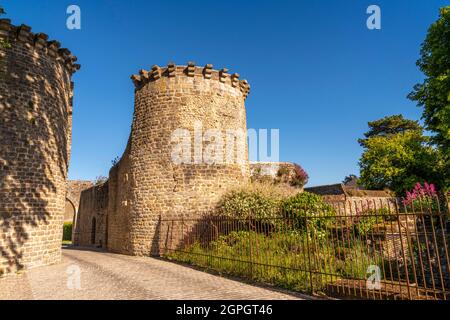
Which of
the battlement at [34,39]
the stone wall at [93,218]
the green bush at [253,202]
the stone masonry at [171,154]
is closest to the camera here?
the battlement at [34,39]

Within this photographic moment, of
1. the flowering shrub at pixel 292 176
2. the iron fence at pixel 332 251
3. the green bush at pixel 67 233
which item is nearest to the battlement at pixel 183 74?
the iron fence at pixel 332 251

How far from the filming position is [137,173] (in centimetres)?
1434

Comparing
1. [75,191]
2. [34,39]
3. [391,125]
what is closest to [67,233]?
[75,191]

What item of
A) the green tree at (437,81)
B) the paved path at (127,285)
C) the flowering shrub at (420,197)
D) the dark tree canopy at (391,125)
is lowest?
the paved path at (127,285)

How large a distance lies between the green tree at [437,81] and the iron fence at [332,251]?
7155 millimetres

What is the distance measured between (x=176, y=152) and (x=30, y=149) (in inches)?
219

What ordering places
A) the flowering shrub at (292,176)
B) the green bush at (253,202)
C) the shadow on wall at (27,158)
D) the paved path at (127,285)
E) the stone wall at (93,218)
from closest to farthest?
the paved path at (127,285) < the shadow on wall at (27,158) < the green bush at (253,202) < the stone wall at (93,218) < the flowering shrub at (292,176)

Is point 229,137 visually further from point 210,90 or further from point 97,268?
point 97,268

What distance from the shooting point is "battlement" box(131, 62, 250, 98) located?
1455cm

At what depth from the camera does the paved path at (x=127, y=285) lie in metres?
6.27

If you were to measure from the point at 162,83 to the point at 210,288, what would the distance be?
10.5 meters

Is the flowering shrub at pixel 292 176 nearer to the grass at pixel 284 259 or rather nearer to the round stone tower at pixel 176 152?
the round stone tower at pixel 176 152

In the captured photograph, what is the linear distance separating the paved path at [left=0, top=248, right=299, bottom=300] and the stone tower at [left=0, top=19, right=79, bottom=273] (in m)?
1.09

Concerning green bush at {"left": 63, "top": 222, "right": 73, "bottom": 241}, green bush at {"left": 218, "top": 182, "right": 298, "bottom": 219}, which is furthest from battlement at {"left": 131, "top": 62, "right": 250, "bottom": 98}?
green bush at {"left": 63, "top": 222, "right": 73, "bottom": 241}
